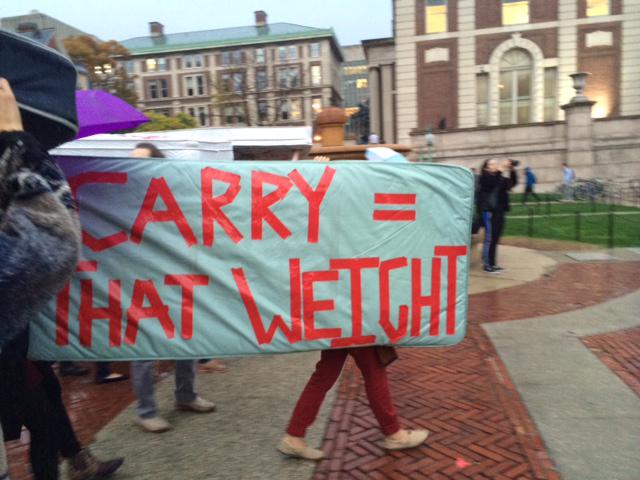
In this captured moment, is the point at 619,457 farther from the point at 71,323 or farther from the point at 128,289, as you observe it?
the point at 71,323

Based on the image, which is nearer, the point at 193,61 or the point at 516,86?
the point at 516,86

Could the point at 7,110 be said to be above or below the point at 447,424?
above

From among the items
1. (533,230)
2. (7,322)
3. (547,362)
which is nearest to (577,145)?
(533,230)

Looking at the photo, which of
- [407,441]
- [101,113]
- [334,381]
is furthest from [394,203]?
[101,113]

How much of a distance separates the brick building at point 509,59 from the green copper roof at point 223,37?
38566 mm

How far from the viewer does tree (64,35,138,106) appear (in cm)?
3009

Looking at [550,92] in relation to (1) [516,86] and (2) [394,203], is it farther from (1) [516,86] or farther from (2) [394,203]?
(2) [394,203]

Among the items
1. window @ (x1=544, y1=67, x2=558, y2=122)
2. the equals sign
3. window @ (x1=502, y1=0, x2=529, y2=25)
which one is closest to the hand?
the equals sign

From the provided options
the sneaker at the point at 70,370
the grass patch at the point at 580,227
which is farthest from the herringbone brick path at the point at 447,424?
the grass patch at the point at 580,227

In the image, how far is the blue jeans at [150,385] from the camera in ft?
11.6

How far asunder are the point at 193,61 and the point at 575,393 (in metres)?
72.8

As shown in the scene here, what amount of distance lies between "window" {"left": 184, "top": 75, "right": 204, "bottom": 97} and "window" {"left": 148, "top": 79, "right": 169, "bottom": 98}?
9.63ft

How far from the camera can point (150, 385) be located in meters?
3.61

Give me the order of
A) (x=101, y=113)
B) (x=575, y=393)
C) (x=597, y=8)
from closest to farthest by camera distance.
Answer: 1. (x=575, y=393)
2. (x=101, y=113)
3. (x=597, y=8)
